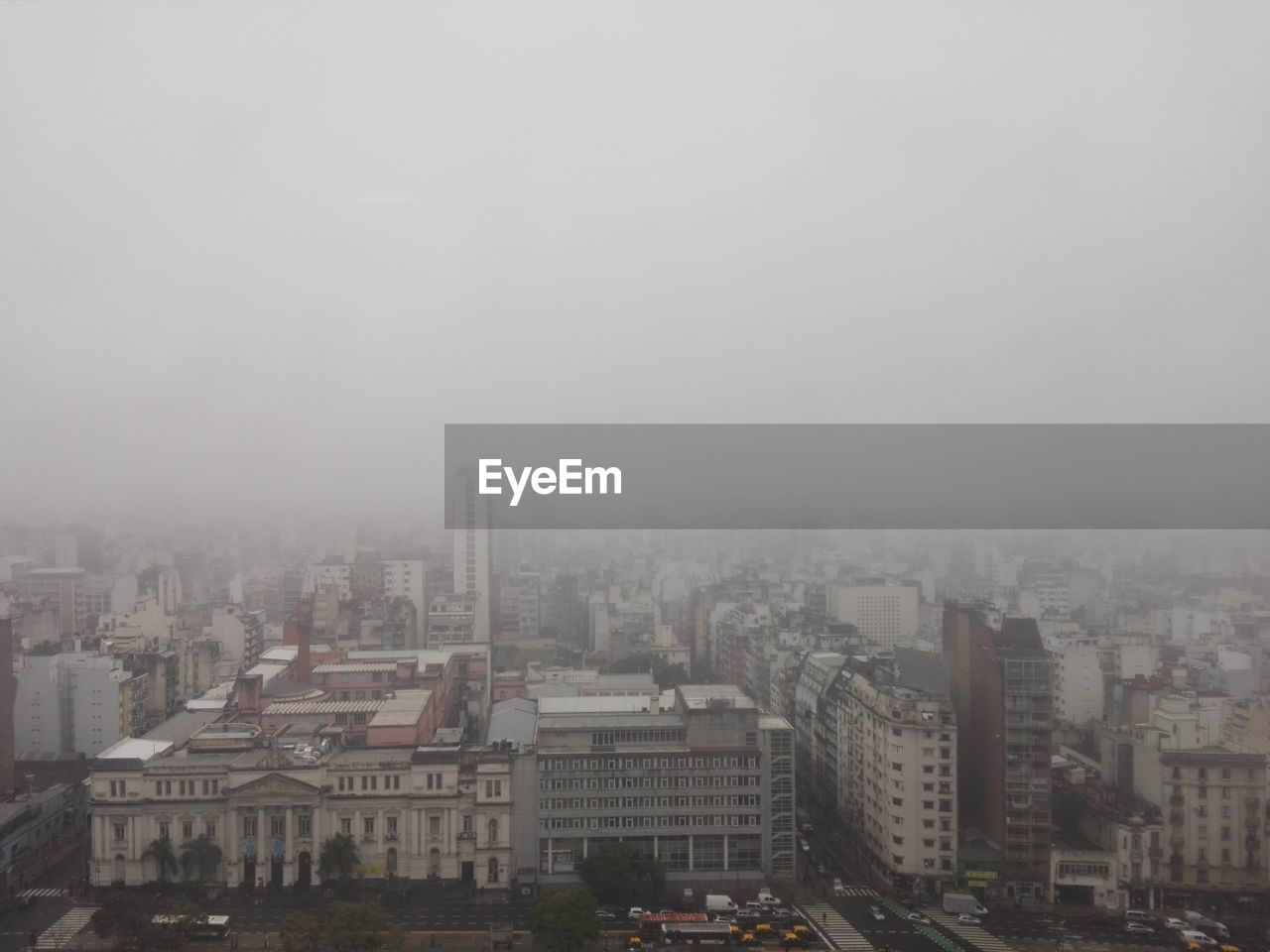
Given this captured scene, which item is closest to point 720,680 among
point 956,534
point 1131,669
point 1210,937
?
point 956,534

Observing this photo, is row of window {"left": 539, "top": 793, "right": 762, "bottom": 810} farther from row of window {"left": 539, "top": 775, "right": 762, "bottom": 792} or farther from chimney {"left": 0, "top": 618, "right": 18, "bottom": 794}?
chimney {"left": 0, "top": 618, "right": 18, "bottom": 794}

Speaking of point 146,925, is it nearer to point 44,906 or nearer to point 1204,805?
point 44,906

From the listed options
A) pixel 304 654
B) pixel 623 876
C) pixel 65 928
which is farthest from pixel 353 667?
pixel 623 876

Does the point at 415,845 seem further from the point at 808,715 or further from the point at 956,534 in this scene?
the point at 956,534

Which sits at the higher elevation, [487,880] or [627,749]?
[627,749]

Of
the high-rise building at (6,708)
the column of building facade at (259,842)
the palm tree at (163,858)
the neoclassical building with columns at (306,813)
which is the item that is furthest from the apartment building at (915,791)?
the high-rise building at (6,708)

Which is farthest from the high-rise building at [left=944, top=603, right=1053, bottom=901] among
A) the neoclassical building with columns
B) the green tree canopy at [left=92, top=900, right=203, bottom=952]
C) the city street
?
the city street
